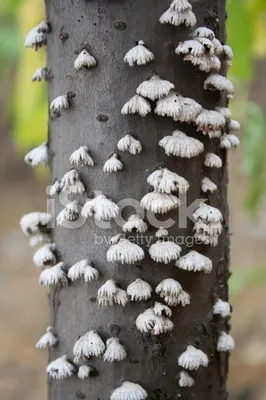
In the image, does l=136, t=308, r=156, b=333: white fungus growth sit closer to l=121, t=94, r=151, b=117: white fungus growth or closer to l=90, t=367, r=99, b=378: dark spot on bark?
l=90, t=367, r=99, b=378: dark spot on bark

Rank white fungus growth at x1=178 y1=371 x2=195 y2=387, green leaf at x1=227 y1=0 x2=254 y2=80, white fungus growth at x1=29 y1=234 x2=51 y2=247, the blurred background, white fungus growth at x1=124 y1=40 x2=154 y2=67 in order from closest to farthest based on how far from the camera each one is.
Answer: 1. white fungus growth at x1=124 y1=40 x2=154 y2=67
2. white fungus growth at x1=178 y1=371 x2=195 y2=387
3. white fungus growth at x1=29 y1=234 x2=51 y2=247
4. green leaf at x1=227 y1=0 x2=254 y2=80
5. the blurred background

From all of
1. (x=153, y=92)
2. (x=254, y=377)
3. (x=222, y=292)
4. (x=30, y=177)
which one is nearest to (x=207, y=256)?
(x=222, y=292)

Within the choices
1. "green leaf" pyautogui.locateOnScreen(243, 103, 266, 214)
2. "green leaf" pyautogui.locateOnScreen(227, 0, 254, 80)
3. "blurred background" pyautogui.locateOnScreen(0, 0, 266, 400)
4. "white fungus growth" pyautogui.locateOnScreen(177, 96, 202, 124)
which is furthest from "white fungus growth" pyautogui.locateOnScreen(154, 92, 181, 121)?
"green leaf" pyautogui.locateOnScreen(243, 103, 266, 214)

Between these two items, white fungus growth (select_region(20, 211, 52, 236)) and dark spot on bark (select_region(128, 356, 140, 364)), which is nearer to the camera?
dark spot on bark (select_region(128, 356, 140, 364))

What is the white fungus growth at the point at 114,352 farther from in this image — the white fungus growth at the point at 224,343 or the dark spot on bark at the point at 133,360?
the white fungus growth at the point at 224,343

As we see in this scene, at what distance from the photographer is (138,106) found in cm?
87

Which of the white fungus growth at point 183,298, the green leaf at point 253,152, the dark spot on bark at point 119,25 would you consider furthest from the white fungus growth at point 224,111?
the green leaf at point 253,152

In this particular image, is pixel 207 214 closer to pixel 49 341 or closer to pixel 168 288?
pixel 168 288

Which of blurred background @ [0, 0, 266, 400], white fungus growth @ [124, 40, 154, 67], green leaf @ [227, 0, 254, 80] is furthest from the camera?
blurred background @ [0, 0, 266, 400]

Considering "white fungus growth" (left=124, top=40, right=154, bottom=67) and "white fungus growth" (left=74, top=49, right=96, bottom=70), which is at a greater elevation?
"white fungus growth" (left=74, top=49, right=96, bottom=70)

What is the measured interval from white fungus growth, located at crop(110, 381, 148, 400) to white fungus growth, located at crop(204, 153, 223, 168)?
405 mm

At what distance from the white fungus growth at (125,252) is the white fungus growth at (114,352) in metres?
0.15

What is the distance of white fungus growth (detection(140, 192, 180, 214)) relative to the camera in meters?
0.88

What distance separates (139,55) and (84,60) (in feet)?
0.32
